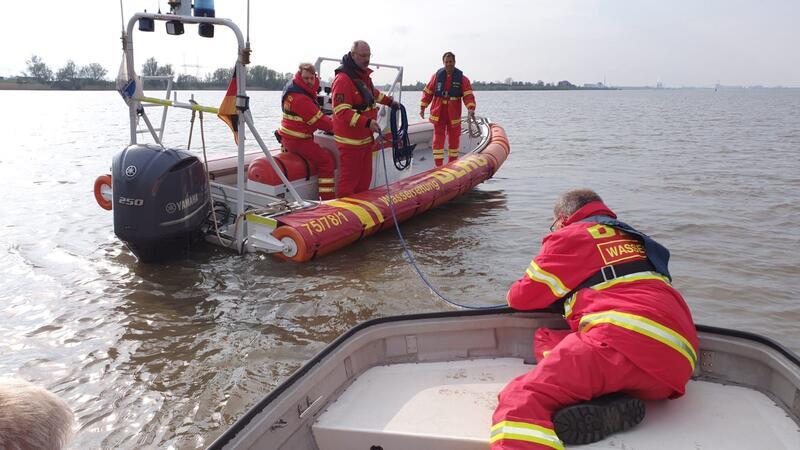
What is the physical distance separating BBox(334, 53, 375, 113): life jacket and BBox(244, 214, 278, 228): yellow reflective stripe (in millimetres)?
1674

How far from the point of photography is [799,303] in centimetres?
482

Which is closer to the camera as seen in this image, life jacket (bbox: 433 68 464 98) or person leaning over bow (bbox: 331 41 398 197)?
person leaning over bow (bbox: 331 41 398 197)

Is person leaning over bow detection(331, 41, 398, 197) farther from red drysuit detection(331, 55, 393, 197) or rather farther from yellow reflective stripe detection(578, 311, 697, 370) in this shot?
yellow reflective stripe detection(578, 311, 697, 370)

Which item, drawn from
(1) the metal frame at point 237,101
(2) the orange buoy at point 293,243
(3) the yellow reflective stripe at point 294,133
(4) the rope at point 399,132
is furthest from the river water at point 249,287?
(3) the yellow reflective stripe at point 294,133

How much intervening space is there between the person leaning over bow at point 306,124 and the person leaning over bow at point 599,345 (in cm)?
378

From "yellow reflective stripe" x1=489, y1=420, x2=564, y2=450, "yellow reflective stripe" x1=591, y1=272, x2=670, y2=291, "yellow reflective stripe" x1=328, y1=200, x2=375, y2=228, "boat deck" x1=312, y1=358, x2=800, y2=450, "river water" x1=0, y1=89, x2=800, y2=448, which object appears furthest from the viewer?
"yellow reflective stripe" x1=328, y1=200, x2=375, y2=228

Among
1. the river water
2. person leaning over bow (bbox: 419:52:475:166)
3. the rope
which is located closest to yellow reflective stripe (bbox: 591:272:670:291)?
Answer: the river water

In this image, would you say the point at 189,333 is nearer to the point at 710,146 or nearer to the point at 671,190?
the point at 671,190

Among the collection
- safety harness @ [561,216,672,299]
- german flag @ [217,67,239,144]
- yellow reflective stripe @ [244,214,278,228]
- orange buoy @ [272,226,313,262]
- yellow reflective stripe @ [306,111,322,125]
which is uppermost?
german flag @ [217,67,239,144]

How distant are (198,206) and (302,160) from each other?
1522mm

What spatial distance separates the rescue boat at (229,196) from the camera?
14.8ft

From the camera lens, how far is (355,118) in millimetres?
5789

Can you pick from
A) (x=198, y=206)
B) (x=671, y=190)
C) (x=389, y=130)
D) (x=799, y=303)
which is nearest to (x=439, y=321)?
(x=198, y=206)

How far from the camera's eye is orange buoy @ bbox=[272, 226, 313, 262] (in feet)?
15.8
